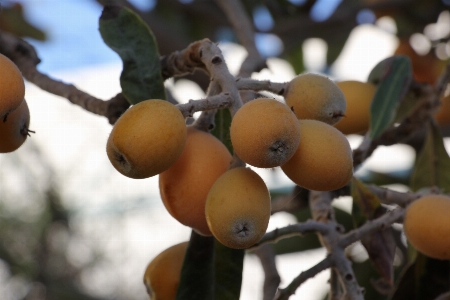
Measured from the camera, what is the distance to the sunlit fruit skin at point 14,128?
865mm

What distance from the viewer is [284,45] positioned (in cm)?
251

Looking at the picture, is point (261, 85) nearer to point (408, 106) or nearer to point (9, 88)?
point (9, 88)

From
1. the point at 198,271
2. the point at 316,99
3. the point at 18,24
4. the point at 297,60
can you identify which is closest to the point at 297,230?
the point at 198,271

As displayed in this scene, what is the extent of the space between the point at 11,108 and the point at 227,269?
54 cm

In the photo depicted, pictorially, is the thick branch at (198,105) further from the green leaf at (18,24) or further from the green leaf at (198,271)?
the green leaf at (18,24)

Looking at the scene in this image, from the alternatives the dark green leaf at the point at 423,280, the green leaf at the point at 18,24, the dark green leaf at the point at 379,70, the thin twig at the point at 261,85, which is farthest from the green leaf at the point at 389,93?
the green leaf at the point at 18,24

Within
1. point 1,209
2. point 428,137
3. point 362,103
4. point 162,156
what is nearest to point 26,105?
point 162,156

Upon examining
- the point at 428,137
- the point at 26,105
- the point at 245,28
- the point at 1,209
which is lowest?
the point at 1,209

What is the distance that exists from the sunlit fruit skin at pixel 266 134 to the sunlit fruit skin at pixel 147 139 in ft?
0.28

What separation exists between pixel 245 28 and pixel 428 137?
0.63 metres

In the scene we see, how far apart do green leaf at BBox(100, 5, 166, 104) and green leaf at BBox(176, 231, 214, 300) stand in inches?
11.1

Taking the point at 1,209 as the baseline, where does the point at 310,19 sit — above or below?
above

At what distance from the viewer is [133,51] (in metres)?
1.12

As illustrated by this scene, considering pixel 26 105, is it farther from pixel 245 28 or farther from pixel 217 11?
pixel 217 11
